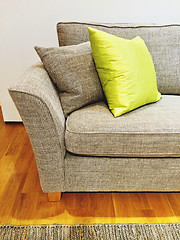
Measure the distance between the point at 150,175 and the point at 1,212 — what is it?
0.84 meters

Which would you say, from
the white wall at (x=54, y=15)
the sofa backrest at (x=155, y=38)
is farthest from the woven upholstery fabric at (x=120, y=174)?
the white wall at (x=54, y=15)

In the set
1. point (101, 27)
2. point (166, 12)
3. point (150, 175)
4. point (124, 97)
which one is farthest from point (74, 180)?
point (166, 12)

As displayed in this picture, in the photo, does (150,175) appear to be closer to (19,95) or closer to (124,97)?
(124,97)

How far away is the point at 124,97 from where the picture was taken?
47.5 inches

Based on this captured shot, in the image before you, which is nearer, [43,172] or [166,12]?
[43,172]

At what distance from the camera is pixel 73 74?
48.9 inches

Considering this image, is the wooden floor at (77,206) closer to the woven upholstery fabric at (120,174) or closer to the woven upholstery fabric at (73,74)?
the woven upholstery fabric at (120,174)

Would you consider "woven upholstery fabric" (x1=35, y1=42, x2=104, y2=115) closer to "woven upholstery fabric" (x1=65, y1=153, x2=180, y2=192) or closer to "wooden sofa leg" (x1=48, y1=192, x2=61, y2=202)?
"woven upholstery fabric" (x1=65, y1=153, x2=180, y2=192)

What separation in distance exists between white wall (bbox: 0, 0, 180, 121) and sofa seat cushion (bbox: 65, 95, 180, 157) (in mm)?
1019

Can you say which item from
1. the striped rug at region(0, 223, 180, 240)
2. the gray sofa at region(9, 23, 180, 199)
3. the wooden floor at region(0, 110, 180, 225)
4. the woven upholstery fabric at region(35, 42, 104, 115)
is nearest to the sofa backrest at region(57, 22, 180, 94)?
the woven upholstery fabric at region(35, 42, 104, 115)

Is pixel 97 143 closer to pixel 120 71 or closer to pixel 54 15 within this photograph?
pixel 120 71

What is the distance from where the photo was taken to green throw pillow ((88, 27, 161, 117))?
1203 mm

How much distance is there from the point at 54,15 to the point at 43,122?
1.13 m

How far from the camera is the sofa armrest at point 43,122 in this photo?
0.99 m
